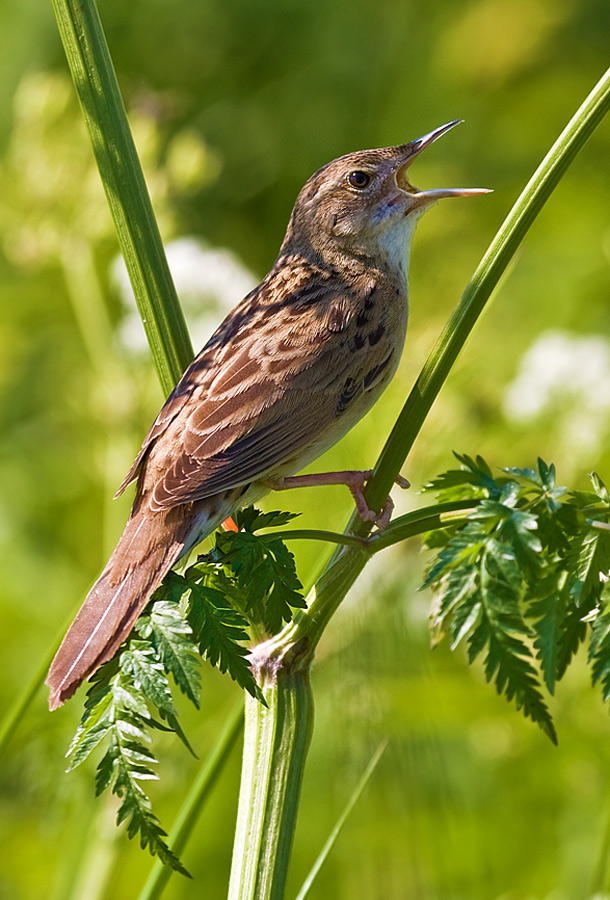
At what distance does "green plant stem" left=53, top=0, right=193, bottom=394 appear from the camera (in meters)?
1.69

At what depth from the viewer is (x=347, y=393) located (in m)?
2.31

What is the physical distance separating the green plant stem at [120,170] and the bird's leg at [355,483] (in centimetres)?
42

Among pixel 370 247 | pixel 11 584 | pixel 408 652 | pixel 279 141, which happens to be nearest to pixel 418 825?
pixel 408 652

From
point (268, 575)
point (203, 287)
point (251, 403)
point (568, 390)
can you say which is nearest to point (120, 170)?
point (251, 403)

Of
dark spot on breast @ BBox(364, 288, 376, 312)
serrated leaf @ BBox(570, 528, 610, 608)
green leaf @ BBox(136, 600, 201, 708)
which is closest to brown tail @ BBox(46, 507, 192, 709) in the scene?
green leaf @ BBox(136, 600, 201, 708)

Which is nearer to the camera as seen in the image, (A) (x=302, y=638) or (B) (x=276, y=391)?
(A) (x=302, y=638)

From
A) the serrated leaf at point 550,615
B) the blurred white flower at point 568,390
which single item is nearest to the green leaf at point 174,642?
the serrated leaf at point 550,615

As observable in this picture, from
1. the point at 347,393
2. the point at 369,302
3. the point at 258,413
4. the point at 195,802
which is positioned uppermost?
the point at 369,302

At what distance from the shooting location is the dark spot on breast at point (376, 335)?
241 cm

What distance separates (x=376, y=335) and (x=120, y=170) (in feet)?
2.92

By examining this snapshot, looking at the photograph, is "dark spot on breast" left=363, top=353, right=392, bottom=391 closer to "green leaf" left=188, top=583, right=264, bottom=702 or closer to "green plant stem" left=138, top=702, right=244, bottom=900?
"green plant stem" left=138, top=702, right=244, bottom=900

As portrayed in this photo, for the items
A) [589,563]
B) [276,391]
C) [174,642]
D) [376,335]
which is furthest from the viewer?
[376,335]

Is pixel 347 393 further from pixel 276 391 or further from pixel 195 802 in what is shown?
pixel 195 802

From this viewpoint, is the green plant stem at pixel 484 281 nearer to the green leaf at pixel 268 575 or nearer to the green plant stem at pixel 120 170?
the green leaf at pixel 268 575
